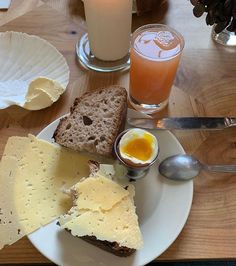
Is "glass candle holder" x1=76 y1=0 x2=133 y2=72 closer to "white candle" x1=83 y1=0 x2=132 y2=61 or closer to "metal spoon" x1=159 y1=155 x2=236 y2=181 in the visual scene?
"white candle" x1=83 y1=0 x2=132 y2=61

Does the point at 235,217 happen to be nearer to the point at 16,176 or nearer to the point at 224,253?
the point at 224,253

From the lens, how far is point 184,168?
2.81 ft

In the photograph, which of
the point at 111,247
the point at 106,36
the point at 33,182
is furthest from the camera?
the point at 106,36

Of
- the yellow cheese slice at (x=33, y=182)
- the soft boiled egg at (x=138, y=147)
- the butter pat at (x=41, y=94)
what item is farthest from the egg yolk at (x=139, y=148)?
the butter pat at (x=41, y=94)

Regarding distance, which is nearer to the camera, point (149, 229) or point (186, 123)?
point (149, 229)

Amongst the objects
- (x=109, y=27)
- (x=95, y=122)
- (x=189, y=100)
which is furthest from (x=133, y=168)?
(x=109, y=27)

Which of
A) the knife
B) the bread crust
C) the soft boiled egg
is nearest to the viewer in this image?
the bread crust

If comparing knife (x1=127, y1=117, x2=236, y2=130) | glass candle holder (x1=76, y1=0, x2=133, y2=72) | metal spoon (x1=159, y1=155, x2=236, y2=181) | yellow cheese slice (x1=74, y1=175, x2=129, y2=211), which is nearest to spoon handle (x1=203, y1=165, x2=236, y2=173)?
metal spoon (x1=159, y1=155, x2=236, y2=181)

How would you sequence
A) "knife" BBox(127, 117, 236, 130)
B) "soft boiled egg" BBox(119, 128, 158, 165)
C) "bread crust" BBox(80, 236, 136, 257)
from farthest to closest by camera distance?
1. "knife" BBox(127, 117, 236, 130)
2. "soft boiled egg" BBox(119, 128, 158, 165)
3. "bread crust" BBox(80, 236, 136, 257)

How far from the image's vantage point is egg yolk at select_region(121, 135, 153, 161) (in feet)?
2.75

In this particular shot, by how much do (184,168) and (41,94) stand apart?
16.1 inches

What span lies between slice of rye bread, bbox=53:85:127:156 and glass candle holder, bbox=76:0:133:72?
16 cm

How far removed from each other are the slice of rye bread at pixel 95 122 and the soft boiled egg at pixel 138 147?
49mm

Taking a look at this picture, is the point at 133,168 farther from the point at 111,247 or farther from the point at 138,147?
the point at 111,247
